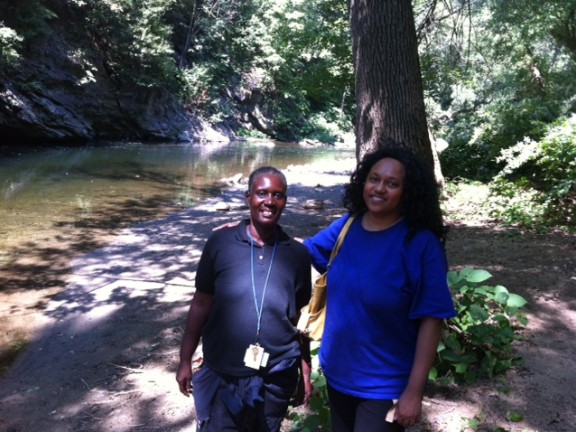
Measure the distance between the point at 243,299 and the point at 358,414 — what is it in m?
0.62

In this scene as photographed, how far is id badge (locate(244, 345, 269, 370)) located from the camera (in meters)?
1.92

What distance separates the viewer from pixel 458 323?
321 centimetres

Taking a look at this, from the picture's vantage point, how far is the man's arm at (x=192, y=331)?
2.11 m

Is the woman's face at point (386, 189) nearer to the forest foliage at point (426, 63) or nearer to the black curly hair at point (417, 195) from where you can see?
the black curly hair at point (417, 195)

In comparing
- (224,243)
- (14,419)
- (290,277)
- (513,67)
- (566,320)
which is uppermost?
(513,67)

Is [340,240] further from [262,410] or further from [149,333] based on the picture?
[149,333]

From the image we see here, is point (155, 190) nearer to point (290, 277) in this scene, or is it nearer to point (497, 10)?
point (497, 10)

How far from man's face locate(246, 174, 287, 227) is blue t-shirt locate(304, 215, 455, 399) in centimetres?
35

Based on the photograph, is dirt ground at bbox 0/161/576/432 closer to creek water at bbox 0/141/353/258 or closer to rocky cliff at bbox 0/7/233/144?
creek water at bbox 0/141/353/258

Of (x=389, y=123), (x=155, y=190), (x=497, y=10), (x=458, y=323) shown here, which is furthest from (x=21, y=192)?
(x=497, y=10)

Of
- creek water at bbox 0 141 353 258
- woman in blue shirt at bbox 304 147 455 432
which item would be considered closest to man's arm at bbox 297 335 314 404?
woman in blue shirt at bbox 304 147 455 432

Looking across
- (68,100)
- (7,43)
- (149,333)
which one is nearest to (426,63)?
(149,333)

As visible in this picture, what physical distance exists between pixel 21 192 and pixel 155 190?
325 cm

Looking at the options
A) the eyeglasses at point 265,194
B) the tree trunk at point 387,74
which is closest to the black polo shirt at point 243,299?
the eyeglasses at point 265,194
